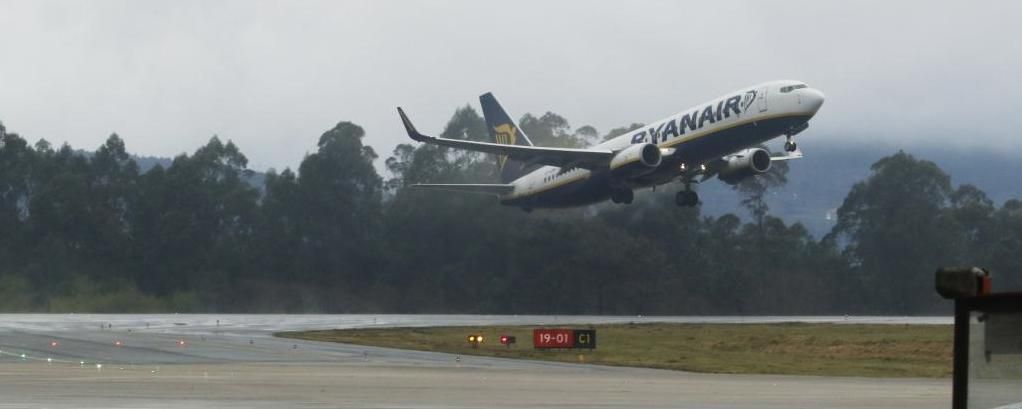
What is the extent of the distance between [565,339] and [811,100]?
65.6 feet

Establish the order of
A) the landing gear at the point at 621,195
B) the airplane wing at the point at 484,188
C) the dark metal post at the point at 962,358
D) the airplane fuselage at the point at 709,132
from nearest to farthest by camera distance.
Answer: the dark metal post at the point at 962,358
the airplane fuselage at the point at 709,132
the landing gear at the point at 621,195
the airplane wing at the point at 484,188

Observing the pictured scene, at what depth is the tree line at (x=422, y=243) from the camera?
3521 inches

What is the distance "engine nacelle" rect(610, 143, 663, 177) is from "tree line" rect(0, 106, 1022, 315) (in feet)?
61.6

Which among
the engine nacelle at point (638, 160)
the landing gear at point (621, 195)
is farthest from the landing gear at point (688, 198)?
the engine nacelle at point (638, 160)

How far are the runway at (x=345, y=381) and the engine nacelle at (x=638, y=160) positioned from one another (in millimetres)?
18656

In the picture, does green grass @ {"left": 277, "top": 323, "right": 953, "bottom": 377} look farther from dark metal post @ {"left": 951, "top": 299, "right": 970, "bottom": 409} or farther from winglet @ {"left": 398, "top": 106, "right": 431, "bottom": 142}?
dark metal post @ {"left": 951, "top": 299, "right": 970, "bottom": 409}

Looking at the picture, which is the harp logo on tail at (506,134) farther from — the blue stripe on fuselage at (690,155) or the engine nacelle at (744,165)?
the engine nacelle at (744,165)

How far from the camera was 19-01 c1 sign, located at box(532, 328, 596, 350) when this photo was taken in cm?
4750

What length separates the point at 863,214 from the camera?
368 ft

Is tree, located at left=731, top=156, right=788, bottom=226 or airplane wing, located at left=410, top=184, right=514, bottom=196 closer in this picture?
airplane wing, located at left=410, top=184, right=514, bottom=196

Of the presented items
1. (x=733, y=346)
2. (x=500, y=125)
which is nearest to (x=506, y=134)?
(x=500, y=125)

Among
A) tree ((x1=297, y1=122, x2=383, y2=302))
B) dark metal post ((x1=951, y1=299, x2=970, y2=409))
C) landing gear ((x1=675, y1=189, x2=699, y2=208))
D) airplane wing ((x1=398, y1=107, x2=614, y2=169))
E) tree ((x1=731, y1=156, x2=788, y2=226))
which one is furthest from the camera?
tree ((x1=731, y1=156, x2=788, y2=226))

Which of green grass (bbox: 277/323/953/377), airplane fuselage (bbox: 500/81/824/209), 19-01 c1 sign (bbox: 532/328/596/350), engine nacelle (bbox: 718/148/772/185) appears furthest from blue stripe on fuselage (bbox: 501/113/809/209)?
19-01 c1 sign (bbox: 532/328/596/350)

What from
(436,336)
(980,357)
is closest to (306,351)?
(436,336)
